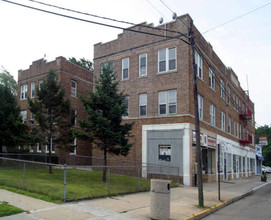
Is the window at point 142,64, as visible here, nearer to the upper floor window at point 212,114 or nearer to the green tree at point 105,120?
the green tree at point 105,120

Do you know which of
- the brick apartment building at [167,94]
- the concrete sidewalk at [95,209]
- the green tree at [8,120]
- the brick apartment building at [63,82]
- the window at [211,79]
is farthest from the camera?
the brick apartment building at [63,82]

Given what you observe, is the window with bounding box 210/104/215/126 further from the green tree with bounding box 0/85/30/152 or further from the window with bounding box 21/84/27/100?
the window with bounding box 21/84/27/100

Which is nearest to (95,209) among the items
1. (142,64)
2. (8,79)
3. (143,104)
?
(143,104)

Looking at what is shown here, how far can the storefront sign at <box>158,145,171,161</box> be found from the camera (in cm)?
1997

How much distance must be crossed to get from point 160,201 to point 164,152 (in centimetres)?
1177

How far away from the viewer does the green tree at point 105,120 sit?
15266 mm

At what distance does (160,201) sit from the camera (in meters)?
8.51

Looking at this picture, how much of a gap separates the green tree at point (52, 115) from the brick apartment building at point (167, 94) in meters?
4.99

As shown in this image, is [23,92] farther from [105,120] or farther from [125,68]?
[105,120]

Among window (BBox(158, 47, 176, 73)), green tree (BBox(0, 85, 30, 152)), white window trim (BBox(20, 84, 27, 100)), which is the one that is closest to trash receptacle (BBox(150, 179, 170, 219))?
window (BBox(158, 47, 176, 73))

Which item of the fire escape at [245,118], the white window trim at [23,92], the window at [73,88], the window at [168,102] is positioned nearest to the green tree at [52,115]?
the window at [168,102]

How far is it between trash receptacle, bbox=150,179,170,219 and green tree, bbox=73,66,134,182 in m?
6.88

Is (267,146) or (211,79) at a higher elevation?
(211,79)

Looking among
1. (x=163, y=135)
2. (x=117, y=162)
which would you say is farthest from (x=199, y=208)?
(x=117, y=162)
